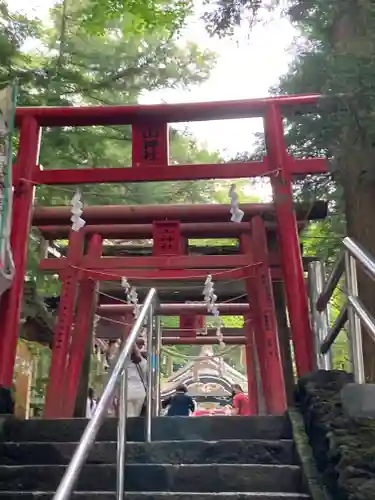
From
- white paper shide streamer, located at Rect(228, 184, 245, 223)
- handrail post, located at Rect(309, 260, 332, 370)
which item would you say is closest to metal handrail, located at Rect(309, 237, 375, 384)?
handrail post, located at Rect(309, 260, 332, 370)

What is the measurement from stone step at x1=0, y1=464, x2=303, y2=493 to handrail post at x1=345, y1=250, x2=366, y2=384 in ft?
2.41

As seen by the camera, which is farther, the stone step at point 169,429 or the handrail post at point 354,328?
the stone step at point 169,429

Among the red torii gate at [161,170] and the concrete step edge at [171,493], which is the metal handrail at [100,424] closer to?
the concrete step edge at [171,493]

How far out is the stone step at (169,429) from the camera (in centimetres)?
469

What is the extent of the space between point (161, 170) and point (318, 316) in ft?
8.63

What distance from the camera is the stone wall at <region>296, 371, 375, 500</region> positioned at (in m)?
3.11

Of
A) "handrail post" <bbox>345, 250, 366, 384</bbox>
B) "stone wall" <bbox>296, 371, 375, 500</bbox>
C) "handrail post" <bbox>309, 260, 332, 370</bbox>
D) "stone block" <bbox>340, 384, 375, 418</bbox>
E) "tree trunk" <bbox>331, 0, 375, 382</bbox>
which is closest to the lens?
"stone wall" <bbox>296, 371, 375, 500</bbox>

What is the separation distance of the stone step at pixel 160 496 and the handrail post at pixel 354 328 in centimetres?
80

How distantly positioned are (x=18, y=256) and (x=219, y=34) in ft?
9.52


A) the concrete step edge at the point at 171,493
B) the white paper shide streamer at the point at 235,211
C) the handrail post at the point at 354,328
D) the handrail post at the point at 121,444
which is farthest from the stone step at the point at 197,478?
the white paper shide streamer at the point at 235,211

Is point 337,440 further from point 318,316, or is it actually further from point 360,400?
point 318,316

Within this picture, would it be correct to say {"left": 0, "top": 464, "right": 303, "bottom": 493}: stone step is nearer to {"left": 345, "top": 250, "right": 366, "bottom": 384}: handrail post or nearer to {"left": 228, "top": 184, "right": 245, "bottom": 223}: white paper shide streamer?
{"left": 345, "top": 250, "right": 366, "bottom": 384}: handrail post

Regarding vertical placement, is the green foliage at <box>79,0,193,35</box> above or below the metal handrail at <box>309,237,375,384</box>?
above

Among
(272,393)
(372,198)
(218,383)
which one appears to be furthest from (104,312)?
(218,383)
